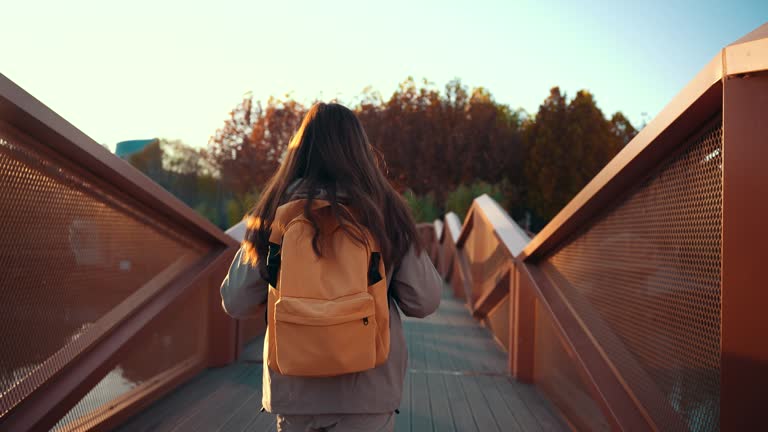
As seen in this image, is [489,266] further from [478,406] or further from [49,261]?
[49,261]

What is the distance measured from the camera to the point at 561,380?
3.30 meters

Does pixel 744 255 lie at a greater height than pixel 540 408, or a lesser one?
greater

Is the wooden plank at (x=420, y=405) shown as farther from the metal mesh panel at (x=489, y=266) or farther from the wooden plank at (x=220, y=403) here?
the metal mesh panel at (x=489, y=266)

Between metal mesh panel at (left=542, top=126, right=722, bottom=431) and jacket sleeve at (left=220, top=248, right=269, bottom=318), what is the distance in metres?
1.39

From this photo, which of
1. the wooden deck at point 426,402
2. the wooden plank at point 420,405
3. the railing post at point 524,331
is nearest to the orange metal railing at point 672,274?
the railing post at point 524,331

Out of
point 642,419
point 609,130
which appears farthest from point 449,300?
point 609,130

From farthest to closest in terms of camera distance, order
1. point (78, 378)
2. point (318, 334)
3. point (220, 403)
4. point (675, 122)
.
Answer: point (220, 403) → point (78, 378) → point (675, 122) → point (318, 334)

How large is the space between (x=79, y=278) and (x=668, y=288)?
94.5 inches

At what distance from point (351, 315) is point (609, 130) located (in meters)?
30.0

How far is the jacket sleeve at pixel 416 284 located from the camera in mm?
1737

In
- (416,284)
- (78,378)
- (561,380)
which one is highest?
(416,284)

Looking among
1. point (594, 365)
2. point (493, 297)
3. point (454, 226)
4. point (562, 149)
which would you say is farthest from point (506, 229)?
point (562, 149)

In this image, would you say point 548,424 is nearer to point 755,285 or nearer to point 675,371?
point 675,371

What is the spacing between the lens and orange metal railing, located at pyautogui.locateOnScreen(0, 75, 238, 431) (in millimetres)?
2104
